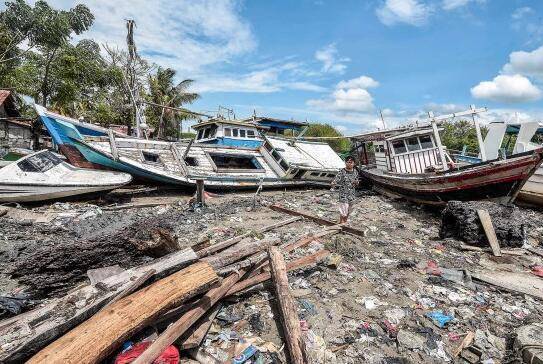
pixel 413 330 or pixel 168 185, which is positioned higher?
pixel 168 185

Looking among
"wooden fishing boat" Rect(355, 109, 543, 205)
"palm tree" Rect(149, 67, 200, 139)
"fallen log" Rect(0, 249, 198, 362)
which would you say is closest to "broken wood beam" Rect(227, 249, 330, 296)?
"fallen log" Rect(0, 249, 198, 362)

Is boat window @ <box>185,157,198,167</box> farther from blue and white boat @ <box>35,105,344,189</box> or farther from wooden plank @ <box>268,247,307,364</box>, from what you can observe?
wooden plank @ <box>268,247,307,364</box>

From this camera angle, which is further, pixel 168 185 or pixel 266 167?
pixel 266 167

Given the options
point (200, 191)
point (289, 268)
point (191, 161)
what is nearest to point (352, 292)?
point (289, 268)

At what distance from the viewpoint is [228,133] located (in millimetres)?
16016

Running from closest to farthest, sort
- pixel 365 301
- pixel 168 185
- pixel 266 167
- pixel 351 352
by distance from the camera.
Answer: pixel 351 352, pixel 365 301, pixel 168 185, pixel 266 167

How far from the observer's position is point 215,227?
7.47 metres

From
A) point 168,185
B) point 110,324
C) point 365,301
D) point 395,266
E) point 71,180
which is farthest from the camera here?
point 168,185

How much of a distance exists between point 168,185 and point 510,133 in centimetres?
1668

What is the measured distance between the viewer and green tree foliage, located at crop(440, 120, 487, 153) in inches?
962

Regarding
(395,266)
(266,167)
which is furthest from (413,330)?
(266,167)

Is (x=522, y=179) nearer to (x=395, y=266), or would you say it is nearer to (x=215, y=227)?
(x=395, y=266)

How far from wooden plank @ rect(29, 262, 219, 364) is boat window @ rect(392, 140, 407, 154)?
9.82m

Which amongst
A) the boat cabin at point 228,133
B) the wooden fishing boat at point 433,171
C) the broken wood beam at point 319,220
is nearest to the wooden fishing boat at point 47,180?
the broken wood beam at point 319,220
